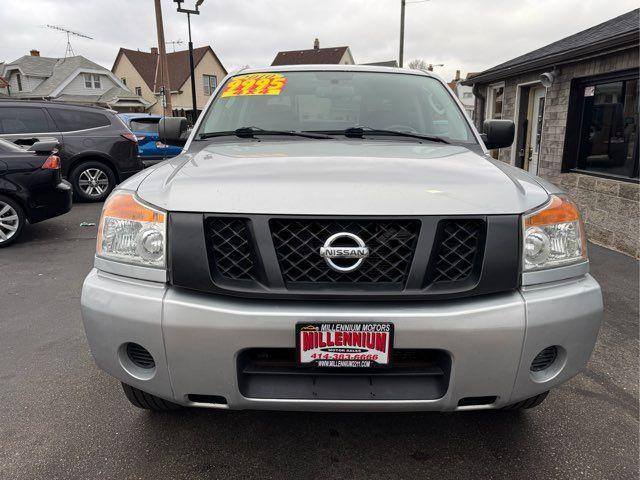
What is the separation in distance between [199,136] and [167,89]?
18.6m

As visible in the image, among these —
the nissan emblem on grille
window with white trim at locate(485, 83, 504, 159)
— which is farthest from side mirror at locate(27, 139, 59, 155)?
window with white trim at locate(485, 83, 504, 159)

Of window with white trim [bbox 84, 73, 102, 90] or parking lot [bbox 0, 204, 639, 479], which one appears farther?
window with white trim [bbox 84, 73, 102, 90]

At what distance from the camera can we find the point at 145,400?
2180 millimetres

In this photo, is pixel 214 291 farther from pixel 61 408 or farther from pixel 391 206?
pixel 61 408

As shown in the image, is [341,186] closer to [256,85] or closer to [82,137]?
[256,85]

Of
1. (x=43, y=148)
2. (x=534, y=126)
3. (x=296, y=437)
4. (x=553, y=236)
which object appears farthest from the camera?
(x=534, y=126)

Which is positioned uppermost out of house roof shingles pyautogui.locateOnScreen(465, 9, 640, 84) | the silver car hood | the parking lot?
house roof shingles pyautogui.locateOnScreen(465, 9, 640, 84)

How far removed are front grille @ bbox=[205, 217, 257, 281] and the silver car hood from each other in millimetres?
56

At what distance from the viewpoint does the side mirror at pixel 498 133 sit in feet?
10.3

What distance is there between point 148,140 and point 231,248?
11438mm

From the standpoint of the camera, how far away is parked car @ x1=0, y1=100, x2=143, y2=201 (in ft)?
28.1

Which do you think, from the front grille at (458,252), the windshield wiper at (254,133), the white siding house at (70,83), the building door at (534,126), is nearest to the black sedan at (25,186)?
the windshield wiper at (254,133)

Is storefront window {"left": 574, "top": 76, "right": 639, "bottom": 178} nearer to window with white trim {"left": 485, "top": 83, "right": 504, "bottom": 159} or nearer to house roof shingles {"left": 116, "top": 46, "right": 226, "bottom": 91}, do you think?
window with white trim {"left": 485, "top": 83, "right": 504, "bottom": 159}

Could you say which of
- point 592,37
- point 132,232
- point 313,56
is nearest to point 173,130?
point 132,232
